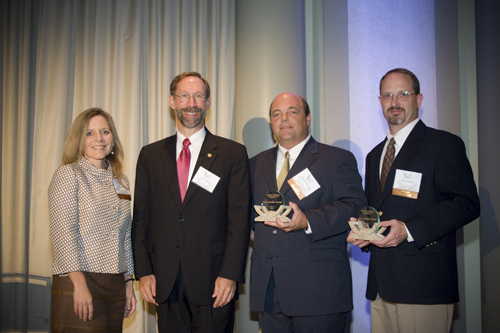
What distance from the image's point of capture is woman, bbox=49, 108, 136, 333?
7.07 feet

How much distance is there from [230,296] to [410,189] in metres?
1.28

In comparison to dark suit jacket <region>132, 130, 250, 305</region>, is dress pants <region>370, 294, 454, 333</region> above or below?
below

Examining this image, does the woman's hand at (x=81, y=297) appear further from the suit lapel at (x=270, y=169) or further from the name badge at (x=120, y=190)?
the suit lapel at (x=270, y=169)

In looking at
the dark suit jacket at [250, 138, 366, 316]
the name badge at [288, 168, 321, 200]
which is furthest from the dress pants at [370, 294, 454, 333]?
the name badge at [288, 168, 321, 200]

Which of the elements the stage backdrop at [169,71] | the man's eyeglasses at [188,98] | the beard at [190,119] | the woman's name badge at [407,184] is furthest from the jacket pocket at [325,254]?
the stage backdrop at [169,71]

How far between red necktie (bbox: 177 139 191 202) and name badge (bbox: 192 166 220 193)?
10cm

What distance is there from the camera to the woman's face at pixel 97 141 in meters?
2.46

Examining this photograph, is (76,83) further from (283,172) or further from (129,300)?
(283,172)

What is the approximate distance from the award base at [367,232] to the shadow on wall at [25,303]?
3.13m

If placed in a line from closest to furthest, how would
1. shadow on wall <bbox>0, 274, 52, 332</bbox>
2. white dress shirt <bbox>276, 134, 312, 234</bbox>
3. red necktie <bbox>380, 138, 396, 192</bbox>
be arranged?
red necktie <bbox>380, 138, 396, 192</bbox> → white dress shirt <bbox>276, 134, 312, 234</bbox> → shadow on wall <bbox>0, 274, 52, 332</bbox>

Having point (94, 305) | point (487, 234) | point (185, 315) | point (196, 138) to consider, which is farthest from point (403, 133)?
point (94, 305)

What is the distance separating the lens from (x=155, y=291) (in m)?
2.23

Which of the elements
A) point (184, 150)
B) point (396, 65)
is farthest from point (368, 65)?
point (184, 150)

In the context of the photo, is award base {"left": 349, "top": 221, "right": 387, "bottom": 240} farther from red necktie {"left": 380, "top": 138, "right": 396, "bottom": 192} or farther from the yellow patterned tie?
the yellow patterned tie
